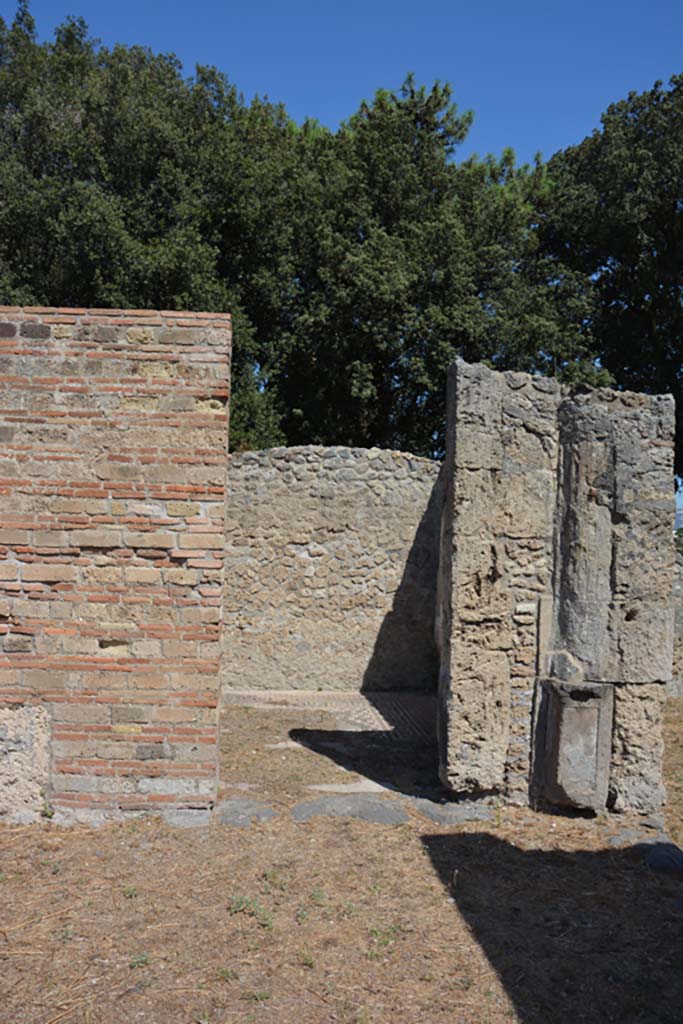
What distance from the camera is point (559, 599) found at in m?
5.67

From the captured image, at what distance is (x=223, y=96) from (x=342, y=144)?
2903 millimetres

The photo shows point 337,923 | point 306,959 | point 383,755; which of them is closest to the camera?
point 306,959

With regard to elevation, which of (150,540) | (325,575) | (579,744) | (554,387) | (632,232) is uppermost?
(632,232)

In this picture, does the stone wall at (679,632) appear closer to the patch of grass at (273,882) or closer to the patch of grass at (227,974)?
the patch of grass at (273,882)

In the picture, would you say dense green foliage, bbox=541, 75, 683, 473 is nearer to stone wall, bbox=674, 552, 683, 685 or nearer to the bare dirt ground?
stone wall, bbox=674, 552, 683, 685

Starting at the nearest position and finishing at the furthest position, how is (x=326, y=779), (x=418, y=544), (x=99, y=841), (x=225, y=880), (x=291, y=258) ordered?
(x=225, y=880) → (x=99, y=841) → (x=326, y=779) → (x=418, y=544) → (x=291, y=258)

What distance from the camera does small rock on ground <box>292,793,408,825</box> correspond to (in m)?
5.45

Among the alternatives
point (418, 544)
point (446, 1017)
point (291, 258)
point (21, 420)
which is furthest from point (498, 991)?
point (291, 258)

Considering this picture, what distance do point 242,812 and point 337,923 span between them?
1.49 m

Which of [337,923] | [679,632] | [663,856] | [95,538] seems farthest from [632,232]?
[337,923]

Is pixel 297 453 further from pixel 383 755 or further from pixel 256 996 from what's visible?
pixel 256 996

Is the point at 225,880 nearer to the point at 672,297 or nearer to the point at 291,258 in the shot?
the point at 291,258

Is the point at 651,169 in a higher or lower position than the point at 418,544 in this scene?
higher

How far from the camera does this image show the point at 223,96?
1811 cm
